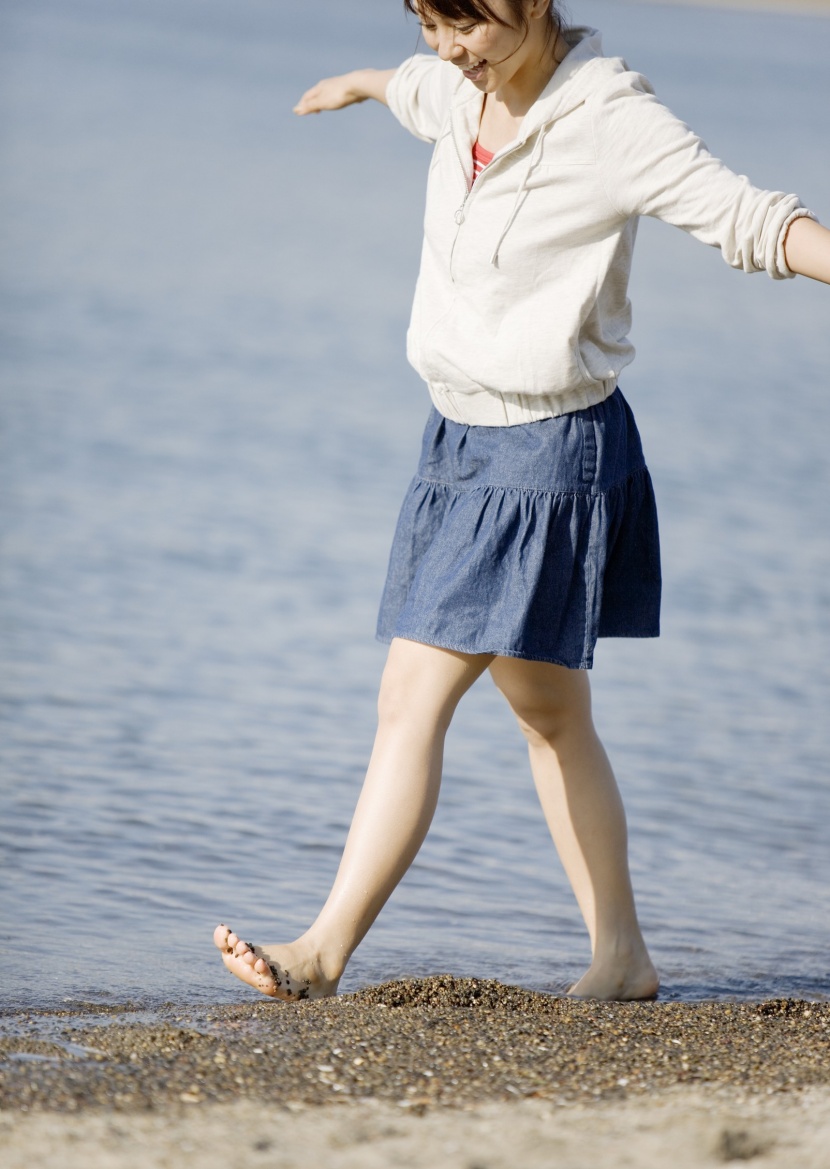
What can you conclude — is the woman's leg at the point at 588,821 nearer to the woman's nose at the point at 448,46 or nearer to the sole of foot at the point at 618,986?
the sole of foot at the point at 618,986

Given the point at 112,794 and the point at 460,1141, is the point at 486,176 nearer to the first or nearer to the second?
the point at 460,1141

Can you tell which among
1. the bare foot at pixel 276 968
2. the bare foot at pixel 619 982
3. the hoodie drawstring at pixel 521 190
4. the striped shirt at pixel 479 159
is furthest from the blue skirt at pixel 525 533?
the bare foot at pixel 619 982

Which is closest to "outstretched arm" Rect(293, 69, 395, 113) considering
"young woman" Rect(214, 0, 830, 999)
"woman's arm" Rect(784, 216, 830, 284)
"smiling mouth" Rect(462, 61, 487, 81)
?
"young woman" Rect(214, 0, 830, 999)

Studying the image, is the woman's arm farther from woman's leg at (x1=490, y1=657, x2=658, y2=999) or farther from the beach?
the beach

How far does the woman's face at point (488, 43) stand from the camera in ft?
8.30

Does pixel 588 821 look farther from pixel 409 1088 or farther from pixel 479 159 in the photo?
pixel 479 159

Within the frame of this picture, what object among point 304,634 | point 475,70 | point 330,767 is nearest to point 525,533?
point 475,70

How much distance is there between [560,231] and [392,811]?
98cm

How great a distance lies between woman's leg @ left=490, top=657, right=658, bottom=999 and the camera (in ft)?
9.85

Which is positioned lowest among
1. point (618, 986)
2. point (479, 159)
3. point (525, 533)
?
point (618, 986)

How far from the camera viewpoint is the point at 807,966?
353 cm

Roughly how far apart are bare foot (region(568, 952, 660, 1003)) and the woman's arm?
1.38 metres

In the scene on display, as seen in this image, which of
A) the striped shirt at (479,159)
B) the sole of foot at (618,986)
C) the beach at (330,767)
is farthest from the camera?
the sole of foot at (618,986)

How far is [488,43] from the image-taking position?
100.0 inches
